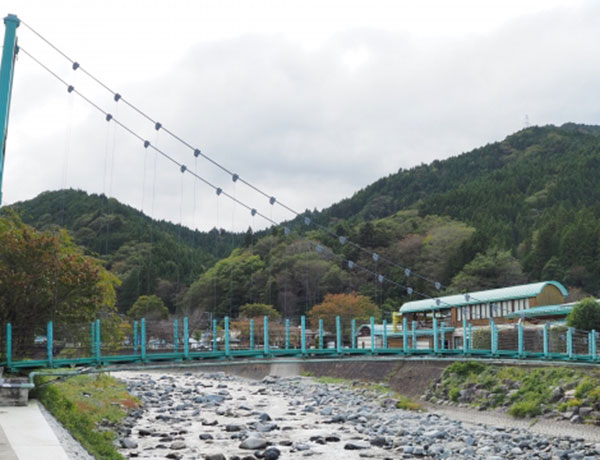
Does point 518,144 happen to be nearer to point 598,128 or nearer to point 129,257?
point 598,128

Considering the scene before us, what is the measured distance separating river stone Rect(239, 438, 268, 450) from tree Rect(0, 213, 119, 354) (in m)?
5.20

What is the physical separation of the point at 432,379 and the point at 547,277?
24.5 metres

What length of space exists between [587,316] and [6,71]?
70.9 ft

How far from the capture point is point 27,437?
39.0ft

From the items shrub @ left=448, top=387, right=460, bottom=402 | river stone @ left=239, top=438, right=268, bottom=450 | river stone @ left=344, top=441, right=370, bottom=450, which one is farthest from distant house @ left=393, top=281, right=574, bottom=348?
river stone @ left=239, top=438, right=268, bottom=450

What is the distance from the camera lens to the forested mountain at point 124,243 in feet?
148

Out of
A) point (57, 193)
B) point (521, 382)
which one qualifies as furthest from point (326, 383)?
point (57, 193)

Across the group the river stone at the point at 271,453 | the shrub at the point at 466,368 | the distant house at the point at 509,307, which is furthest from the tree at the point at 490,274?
the river stone at the point at 271,453

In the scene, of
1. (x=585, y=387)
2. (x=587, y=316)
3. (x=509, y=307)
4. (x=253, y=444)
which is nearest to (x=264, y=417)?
(x=253, y=444)

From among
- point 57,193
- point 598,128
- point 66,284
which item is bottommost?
point 66,284

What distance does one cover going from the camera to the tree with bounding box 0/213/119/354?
19.1m

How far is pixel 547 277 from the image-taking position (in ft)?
168

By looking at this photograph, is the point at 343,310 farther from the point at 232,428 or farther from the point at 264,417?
the point at 232,428

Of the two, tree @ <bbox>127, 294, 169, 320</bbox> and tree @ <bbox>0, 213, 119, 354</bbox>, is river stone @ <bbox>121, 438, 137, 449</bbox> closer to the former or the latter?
tree @ <bbox>0, 213, 119, 354</bbox>
